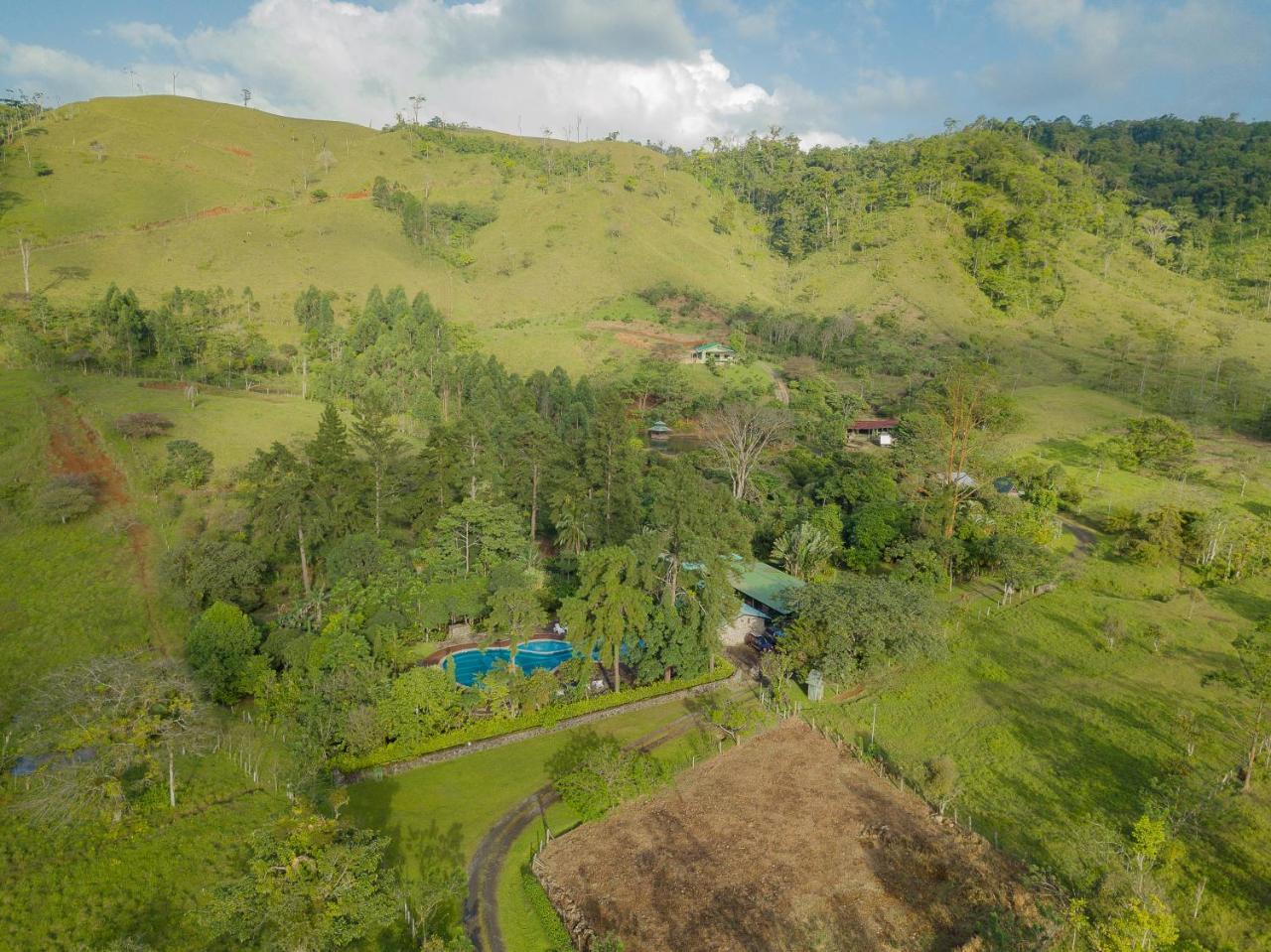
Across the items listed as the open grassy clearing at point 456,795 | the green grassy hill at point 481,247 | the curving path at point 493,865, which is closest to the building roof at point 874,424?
the green grassy hill at point 481,247

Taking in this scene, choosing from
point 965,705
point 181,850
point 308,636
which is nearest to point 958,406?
point 965,705

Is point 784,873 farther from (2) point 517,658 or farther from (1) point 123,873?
(1) point 123,873

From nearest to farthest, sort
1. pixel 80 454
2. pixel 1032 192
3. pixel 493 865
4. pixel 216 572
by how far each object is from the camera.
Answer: pixel 493 865 → pixel 216 572 → pixel 80 454 → pixel 1032 192

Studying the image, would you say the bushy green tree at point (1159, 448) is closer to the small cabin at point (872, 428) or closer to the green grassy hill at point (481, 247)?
the small cabin at point (872, 428)

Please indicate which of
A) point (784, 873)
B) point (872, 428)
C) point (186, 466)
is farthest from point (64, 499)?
point (872, 428)

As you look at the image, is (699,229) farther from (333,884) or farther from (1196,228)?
(333,884)

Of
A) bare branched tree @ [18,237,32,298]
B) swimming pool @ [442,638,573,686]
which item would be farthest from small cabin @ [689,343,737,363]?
bare branched tree @ [18,237,32,298]
